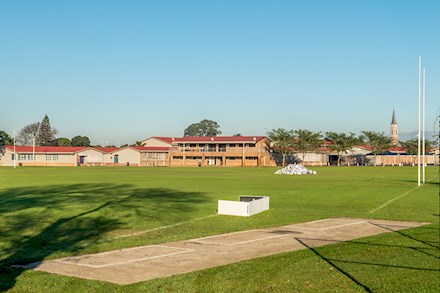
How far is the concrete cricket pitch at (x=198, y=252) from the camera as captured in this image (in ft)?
38.7

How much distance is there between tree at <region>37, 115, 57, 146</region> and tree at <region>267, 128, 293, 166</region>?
273 ft

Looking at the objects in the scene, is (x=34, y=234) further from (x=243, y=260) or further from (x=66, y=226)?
(x=243, y=260)

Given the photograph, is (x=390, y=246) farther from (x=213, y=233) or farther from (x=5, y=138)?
(x=5, y=138)

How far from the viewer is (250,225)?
20.0 m

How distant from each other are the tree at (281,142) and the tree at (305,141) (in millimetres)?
1592

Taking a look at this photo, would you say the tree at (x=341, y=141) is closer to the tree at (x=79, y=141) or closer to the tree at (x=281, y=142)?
the tree at (x=281, y=142)

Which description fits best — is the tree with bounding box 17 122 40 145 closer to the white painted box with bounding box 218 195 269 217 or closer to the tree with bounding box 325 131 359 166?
the tree with bounding box 325 131 359 166

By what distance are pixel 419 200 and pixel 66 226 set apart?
69.1 ft

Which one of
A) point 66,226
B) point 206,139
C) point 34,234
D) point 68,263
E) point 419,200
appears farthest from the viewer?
point 206,139

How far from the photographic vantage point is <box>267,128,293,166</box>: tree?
128 m

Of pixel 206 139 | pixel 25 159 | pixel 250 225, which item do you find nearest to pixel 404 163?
pixel 206 139

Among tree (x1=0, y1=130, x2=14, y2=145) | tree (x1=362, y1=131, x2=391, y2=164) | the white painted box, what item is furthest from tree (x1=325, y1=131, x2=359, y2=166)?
the white painted box

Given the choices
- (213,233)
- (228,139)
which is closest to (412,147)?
(228,139)

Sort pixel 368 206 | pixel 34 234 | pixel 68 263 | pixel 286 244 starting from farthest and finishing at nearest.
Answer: pixel 368 206
pixel 34 234
pixel 286 244
pixel 68 263
